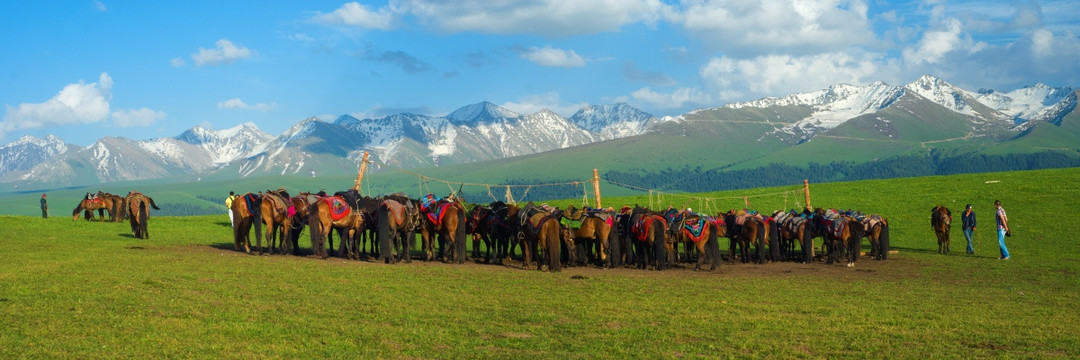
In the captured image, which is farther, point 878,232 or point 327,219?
point 878,232

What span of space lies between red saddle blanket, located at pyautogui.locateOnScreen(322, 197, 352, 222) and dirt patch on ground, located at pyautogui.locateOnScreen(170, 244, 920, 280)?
1316mm

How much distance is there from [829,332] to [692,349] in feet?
8.92

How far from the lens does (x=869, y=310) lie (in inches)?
595

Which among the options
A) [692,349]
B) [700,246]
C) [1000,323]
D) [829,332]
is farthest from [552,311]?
[700,246]

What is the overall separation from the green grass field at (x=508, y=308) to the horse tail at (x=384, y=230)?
29.7 inches

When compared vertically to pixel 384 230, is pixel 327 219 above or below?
above

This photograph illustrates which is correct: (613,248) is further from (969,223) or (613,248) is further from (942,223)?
(969,223)

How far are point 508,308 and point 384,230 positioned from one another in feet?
33.2

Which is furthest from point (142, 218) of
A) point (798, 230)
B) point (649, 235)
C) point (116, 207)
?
point (798, 230)

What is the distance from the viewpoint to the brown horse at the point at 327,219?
953 inches

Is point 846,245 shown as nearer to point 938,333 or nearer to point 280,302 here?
point 938,333

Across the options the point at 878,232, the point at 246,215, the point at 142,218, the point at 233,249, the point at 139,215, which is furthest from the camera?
the point at 139,215

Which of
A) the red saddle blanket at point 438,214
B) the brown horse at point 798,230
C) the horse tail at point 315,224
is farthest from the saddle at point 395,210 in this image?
the brown horse at point 798,230

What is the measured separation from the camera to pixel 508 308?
15.2 m
